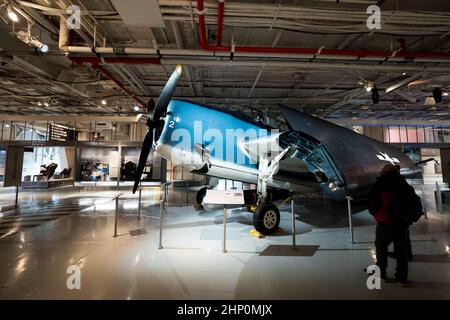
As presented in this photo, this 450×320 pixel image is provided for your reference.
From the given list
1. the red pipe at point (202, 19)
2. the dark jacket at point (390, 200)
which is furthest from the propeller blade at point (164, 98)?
the dark jacket at point (390, 200)

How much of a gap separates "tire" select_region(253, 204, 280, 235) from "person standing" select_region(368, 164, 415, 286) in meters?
2.19

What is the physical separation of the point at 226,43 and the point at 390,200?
5398 millimetres

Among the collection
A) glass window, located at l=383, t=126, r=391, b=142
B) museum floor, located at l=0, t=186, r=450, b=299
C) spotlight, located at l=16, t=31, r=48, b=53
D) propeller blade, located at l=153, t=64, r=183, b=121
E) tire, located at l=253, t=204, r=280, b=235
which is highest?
glass window, located at l=383, t=126, r=391, b=142

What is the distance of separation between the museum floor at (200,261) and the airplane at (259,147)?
104 cm

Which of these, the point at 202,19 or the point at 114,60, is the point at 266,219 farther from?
the point at 114,60

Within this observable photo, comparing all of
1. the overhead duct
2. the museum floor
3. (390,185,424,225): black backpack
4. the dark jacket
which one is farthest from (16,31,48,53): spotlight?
(390,185,424,225): black backpack

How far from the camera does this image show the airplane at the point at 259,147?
4.76 metres

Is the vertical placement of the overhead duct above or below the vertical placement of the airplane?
above

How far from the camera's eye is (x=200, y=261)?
3.40 m

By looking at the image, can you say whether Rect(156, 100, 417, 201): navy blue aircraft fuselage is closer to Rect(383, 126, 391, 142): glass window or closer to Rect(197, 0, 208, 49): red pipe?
Rect(197, 0, 208, 49): red pipe

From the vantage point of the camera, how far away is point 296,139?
4.70m

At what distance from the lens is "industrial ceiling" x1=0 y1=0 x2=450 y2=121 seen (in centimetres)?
432

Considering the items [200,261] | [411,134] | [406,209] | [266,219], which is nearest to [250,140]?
[266,219]
